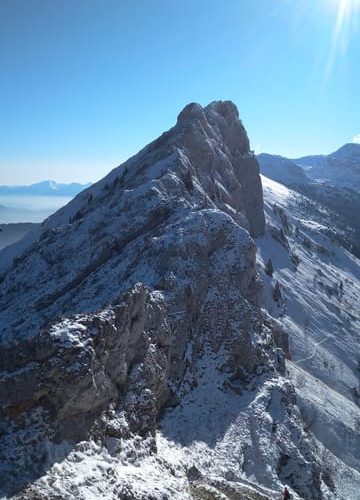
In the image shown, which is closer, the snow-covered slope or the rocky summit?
the rocky summit

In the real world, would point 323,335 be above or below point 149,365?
below

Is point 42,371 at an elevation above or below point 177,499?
above

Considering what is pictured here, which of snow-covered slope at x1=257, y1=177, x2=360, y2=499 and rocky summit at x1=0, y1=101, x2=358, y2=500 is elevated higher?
rocky summit at x1=0, y1=101, x2=358, y2=500

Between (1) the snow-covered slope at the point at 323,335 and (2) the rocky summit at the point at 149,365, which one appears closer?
(2) the rocky summit at the point at 149,365

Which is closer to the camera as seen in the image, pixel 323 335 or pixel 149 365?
pixel 149 365

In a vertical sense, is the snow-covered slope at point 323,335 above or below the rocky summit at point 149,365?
below

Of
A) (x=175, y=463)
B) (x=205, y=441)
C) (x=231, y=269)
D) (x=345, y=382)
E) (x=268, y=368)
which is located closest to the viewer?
(x=175, y=463)

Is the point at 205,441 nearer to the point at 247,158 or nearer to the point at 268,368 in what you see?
the point at 268,368

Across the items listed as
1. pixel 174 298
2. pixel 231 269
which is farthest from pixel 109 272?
pixel 231 269
